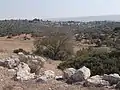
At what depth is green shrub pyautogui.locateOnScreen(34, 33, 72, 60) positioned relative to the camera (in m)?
30.8

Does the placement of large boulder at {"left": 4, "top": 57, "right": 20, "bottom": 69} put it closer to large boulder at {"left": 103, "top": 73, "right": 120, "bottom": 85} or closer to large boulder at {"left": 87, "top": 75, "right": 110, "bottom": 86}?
large boulder at {"left": 87, "top": 75, "right": 110, "bottom": 86}

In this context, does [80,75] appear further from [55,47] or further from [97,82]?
[55,47]

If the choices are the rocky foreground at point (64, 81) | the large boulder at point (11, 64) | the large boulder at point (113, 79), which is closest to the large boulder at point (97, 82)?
the rocky foreground at point (64, 81)

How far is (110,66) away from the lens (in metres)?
16.1

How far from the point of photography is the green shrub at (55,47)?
3077cm

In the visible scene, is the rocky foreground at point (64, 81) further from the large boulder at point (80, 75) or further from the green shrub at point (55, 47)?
the green shrub at point (55, 47)

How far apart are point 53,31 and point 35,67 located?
18.8 m

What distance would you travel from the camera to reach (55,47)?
31.6 m

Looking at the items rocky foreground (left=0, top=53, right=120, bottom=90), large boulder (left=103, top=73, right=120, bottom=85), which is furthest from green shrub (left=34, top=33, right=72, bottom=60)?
large boulder (left=103, top=73, right=120, bottom=85)

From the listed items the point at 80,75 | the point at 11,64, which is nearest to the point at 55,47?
the point at 11,64

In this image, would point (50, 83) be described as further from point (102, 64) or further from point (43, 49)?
point (43, 49)

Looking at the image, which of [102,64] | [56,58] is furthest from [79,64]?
[56,58]

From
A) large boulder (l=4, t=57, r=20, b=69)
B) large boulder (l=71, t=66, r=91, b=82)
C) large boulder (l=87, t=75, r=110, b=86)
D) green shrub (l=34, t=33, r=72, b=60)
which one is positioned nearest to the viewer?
large boulder (l=87, t=75, r=110, b=86)

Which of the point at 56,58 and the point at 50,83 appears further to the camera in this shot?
the point at 56,58
